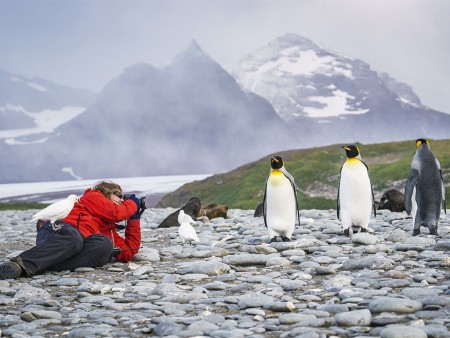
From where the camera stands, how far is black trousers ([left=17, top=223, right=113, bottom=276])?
6.28 metres

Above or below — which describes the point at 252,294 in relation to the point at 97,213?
below

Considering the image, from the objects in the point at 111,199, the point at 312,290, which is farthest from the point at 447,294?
the point at 111,199

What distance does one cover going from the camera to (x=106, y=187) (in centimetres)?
694

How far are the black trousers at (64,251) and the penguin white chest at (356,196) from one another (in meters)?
3.55

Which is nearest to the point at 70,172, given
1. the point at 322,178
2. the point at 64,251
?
the point at 322,178

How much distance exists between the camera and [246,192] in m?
31.4

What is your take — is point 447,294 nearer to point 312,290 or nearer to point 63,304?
point 312,290

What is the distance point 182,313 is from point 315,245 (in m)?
3.45

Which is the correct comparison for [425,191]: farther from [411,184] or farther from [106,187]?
[106,187]

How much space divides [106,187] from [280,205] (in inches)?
98.9

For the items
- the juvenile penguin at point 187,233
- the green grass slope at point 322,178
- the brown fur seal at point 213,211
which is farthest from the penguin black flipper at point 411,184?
the green grass slope at point 322,178

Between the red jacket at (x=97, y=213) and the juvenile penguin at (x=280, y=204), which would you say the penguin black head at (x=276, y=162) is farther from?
the red jacket at (x=97, y=213)

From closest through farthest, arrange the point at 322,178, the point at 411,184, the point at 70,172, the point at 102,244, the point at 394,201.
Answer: the point at 102,244 < the point at 411,184 < the point at 394,201 < the point at 322,178 < the point at 70,172

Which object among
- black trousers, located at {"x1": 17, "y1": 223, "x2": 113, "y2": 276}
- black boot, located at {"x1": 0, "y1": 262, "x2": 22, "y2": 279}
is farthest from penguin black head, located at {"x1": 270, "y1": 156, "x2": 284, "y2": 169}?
black boot, located at {"x1": 0, "y1": 262, "x2": 22, "y2": 279}
